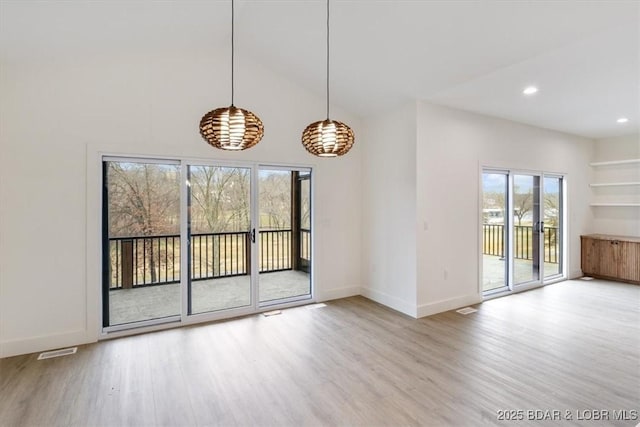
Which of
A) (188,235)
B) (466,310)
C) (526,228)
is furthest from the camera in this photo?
(526,228)

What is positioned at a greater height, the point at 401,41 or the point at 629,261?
the point at 401,41

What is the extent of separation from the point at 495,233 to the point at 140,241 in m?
5.34

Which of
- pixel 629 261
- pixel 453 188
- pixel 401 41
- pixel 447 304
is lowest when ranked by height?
pixel 447 304

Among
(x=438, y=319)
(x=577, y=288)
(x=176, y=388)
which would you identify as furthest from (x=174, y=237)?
(x=577, y=288)

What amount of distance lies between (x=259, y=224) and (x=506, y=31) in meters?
3.44

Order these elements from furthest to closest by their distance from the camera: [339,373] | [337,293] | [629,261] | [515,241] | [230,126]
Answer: [629,261] → [515,241] → [337,293] → [339,373] → [230,126]

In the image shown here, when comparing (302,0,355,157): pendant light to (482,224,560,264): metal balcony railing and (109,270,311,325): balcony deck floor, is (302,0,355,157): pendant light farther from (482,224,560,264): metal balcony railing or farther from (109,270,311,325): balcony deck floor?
(482,224,560,264): metal balcony railing

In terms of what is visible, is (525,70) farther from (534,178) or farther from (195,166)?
(195,166)

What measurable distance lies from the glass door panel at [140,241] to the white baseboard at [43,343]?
28 cm

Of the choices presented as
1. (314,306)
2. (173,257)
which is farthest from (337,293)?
(173,257)

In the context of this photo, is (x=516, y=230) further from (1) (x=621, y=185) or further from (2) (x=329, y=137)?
(2) (x=329, y=137)

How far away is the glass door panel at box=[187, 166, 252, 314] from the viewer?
4090 mm

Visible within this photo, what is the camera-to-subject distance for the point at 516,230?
17.6ft

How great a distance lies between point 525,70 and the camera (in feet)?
11.0
